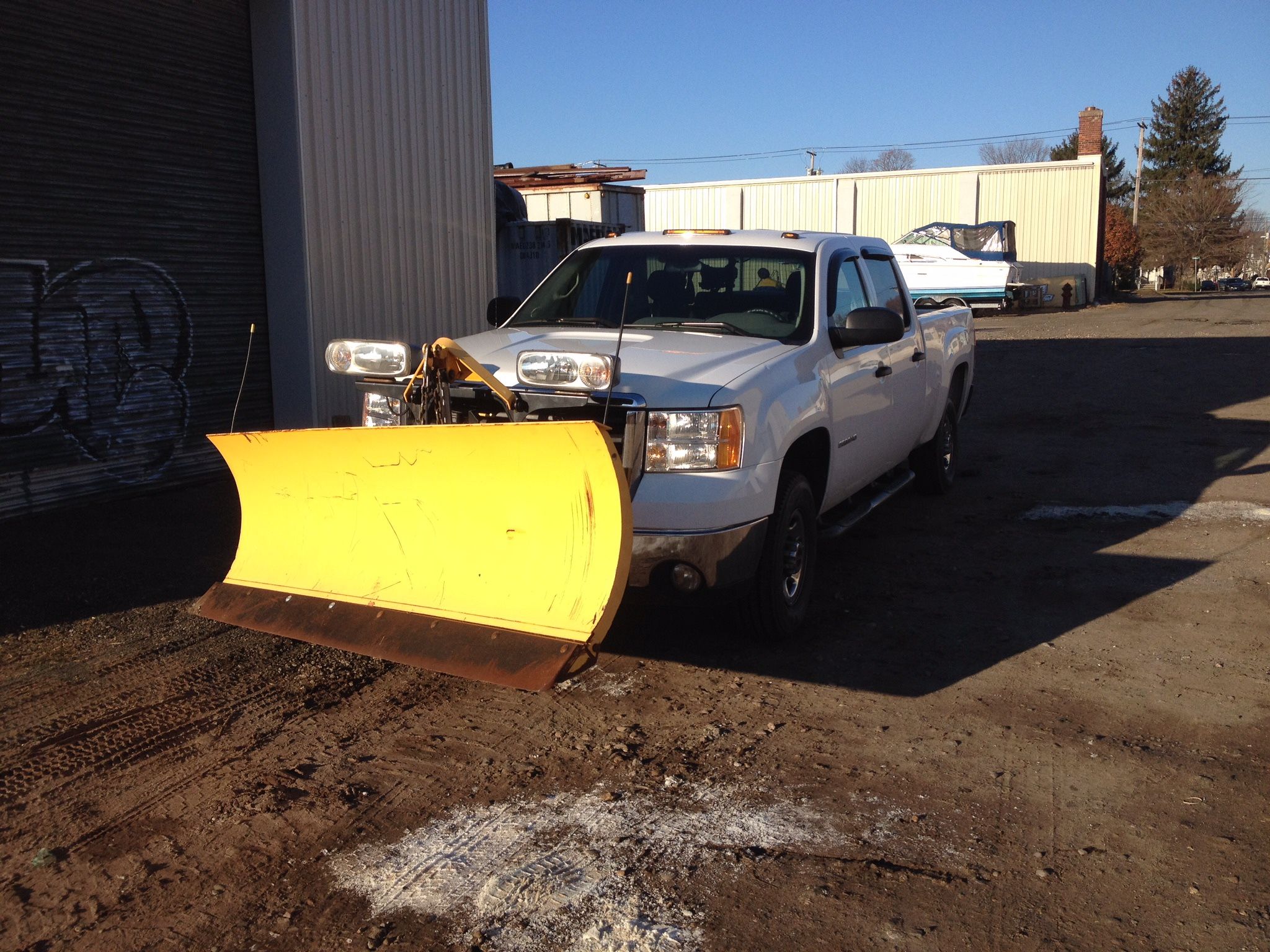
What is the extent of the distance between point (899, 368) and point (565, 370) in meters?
3.46

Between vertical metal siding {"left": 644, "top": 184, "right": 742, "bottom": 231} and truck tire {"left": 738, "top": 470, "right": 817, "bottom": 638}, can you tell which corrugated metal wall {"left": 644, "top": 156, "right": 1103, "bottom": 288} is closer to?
Answer: vertical metal siding {"left": 644, "top": 184, "right": 742, "bottom": 231}

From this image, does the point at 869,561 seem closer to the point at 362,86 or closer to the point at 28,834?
the point at 28,834

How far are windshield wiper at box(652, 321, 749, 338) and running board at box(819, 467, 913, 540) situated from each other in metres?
1.14

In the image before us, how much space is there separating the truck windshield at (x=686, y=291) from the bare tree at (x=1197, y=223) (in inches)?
3023

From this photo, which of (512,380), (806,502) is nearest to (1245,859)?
(806,502)

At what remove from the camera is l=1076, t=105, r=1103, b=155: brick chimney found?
40625mm

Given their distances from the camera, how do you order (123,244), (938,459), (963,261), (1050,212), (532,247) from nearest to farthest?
(123,244), (938,459), (532,247), (963,261), (1050,212)

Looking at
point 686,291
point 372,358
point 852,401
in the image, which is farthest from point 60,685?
point 852,401

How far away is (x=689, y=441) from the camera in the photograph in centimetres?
468

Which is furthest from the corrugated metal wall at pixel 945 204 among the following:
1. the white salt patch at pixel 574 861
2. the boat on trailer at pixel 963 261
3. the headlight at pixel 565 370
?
the white salt patch at pixel 574 861

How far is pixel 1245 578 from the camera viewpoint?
651 centimetres

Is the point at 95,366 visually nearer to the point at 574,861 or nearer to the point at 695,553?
the point at 695,553

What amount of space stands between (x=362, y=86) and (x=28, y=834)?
7847 mm

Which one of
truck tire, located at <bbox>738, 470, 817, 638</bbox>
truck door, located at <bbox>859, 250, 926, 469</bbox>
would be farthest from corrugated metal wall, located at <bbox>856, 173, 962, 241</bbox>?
truck tire, located at <bbox>738, 470, 817, 638</bbox>
